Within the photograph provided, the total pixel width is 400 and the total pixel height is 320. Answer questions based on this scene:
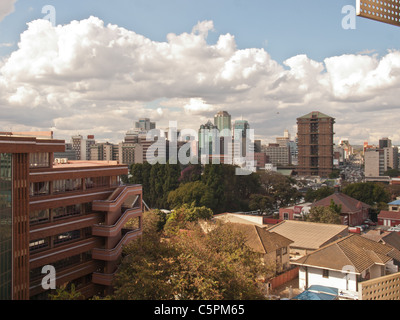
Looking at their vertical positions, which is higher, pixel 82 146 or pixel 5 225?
pixel 82 146

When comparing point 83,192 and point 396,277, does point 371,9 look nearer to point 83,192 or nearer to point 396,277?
point 396,277

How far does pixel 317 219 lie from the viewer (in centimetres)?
4141

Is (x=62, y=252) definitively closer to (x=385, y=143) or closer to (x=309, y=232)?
(x=309, y=232)

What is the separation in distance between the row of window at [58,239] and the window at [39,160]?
4219 millimetres

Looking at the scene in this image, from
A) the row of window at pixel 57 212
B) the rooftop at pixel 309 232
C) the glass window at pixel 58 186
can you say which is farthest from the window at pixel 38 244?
the rooftop at pixel 309 232

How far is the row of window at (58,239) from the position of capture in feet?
67.9

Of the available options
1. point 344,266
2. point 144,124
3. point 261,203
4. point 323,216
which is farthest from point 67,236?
point 144,124

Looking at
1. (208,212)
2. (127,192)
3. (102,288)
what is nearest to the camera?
(102,288)

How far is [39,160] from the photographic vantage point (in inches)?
840

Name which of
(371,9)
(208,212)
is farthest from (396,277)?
(208,212)

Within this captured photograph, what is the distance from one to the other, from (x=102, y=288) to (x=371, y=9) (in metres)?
21.8

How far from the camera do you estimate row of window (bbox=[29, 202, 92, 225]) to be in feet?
68.0

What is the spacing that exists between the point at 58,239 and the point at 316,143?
109874 millimetres
